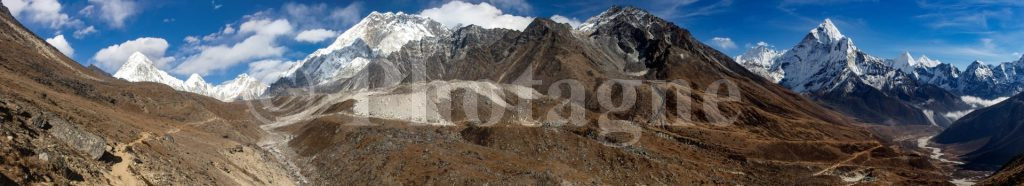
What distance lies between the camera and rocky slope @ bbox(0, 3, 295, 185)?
1500 inches

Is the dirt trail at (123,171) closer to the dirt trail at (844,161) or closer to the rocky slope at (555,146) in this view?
the rocky slope at (555,146)

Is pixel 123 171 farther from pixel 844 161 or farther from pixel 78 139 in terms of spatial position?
pixel 844 161

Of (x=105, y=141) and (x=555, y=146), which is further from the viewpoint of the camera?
(x=555, y=146)

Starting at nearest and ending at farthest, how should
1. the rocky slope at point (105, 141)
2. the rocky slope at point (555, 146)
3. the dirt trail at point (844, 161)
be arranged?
the rocky slope at point (105, 141) → the rocky slope at point (555, 146) → the dirt trail at point (844, 161)

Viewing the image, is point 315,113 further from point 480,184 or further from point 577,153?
point 480,184

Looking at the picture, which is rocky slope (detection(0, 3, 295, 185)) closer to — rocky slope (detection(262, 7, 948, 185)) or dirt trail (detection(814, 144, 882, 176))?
rocky slope (detection(262, 7, 948, 185))

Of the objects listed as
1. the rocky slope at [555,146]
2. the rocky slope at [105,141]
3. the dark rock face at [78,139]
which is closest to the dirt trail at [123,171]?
the rocky slope at [105,141]

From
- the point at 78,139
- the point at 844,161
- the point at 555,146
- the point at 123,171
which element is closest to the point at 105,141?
the point at 78,139

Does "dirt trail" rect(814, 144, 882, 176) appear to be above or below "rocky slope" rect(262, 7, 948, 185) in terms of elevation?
below

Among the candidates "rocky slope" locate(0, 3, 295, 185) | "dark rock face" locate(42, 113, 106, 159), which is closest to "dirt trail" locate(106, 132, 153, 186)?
"rocky slope" locate(0, 3, 295, 185)

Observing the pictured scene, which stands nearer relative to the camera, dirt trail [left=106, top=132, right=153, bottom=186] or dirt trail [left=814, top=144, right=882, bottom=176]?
dirt trail [left=106, top=132, right=153, bottom=186]

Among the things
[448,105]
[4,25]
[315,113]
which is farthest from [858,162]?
[4,25]

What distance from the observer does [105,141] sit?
52.6 metres

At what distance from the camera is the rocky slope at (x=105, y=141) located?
125 feet
